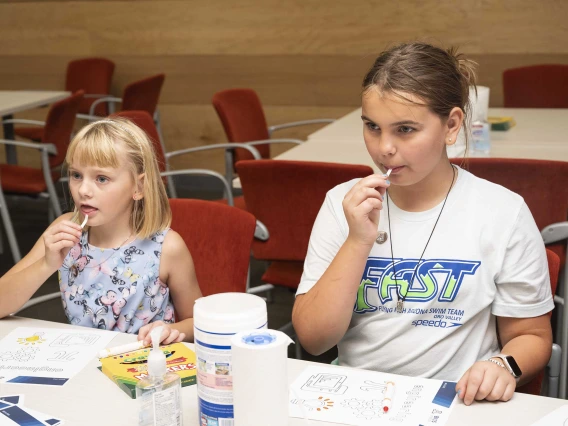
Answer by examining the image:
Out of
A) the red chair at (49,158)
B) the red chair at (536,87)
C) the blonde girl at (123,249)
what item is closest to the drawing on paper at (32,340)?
the blonde girl at (123,249)

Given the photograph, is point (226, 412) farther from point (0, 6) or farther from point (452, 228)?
point (0, 6)

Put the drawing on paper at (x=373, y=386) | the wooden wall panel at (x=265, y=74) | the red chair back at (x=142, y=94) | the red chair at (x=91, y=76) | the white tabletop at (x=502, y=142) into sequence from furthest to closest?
1. the red chair at (x=91, y=76)
2. the wooden wall panel at (x=265, y=74)
3. the red chair back at (x=142, y=94)
4. the white tabletop at (x=502, y=142)
5. the drawing on paper at (x=373, y=386)

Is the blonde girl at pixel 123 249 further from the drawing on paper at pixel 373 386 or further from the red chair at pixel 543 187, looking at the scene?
the red chair at pixel 543 187

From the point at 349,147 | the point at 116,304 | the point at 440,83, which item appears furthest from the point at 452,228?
the point at 349,147

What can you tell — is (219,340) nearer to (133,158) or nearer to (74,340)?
(74,340)

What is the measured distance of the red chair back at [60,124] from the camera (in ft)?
12.6

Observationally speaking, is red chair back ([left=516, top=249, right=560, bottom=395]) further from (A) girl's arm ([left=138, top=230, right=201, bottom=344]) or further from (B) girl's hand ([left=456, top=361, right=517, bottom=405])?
(A) girl's arm ([left=138, top=230, right=201, bottom=344])

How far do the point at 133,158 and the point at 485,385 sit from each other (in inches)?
39.6

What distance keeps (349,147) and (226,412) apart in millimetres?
2143

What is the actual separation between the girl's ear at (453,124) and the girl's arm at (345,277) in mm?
203

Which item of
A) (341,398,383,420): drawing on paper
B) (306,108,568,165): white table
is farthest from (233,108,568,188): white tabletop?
(341,398,383,420): drawing on paper

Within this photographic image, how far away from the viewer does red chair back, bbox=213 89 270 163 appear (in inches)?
148

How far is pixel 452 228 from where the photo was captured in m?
1.52

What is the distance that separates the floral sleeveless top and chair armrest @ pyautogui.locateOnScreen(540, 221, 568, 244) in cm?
116
